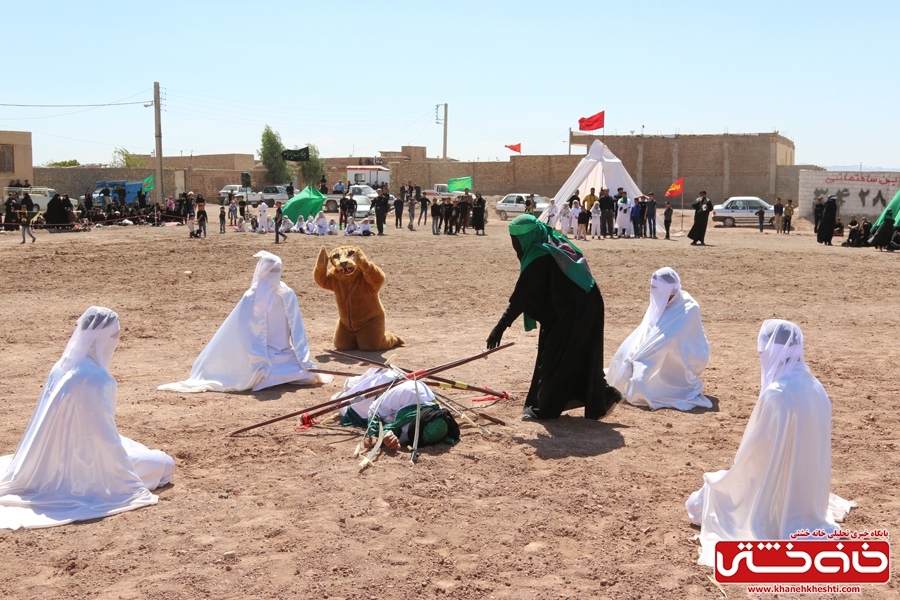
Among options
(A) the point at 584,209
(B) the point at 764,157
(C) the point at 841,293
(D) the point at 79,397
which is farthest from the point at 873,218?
(D) the point at 79,397

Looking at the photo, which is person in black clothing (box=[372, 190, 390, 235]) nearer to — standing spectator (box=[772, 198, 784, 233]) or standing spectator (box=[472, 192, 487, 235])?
standing spectator (box=[472, 192, 487, 235])

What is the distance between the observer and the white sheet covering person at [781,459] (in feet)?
13.4

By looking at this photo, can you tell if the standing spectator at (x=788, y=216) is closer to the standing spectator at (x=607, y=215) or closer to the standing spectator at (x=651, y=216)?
the standing spectator at (x=651, y=216)

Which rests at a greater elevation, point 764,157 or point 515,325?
point 764,157

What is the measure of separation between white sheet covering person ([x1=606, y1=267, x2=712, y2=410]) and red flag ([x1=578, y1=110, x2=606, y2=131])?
34.6 metres

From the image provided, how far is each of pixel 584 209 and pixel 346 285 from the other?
17.2 meters

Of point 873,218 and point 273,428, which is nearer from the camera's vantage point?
point 273,428

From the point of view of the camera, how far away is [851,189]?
3172cm

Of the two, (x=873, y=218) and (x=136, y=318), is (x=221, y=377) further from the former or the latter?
(x=873, y=218)

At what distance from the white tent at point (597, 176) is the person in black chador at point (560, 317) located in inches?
850

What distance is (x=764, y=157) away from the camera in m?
41.1

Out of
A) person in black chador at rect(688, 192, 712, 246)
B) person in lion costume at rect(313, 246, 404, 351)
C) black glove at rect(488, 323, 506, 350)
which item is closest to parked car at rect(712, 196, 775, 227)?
person in black chador at rect(688, 192, 712, 246)

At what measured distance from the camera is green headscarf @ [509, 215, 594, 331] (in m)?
6.25

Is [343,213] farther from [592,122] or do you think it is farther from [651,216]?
[592,122]
